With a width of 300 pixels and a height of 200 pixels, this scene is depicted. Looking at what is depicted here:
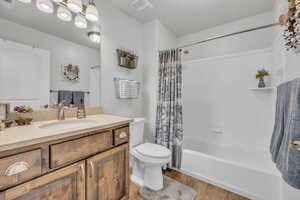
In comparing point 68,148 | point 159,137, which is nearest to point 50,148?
point 68,148

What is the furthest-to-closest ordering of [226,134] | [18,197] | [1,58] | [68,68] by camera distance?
[226,134]
[68,68]
[1,58]
[18,197]

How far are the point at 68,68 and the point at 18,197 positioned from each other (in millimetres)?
1099

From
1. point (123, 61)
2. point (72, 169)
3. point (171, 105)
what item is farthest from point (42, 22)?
point (171, 105)

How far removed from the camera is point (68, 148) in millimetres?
815

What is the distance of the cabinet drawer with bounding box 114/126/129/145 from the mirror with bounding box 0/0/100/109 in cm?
62

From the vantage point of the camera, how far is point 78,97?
56.9 inches

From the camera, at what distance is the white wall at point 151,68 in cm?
217

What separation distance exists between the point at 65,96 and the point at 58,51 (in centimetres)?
45

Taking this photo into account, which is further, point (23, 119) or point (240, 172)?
point (240, 172)

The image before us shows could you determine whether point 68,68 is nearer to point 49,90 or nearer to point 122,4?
point 49,90

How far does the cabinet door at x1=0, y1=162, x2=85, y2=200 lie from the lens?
0.63m

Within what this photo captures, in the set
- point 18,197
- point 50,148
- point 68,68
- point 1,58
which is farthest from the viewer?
point 68,68

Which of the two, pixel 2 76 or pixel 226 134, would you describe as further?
pixel 226 134

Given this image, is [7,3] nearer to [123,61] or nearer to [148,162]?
[123,61]
